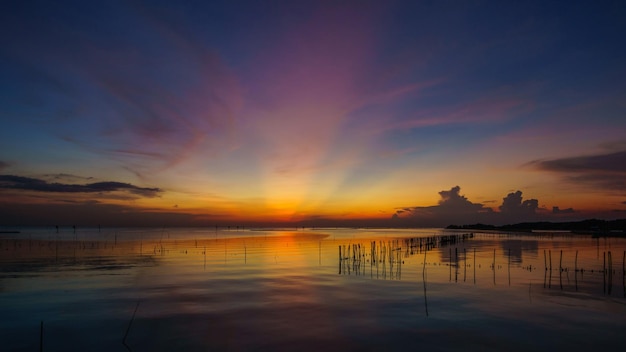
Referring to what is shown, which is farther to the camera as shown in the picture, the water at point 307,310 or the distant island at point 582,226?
the distant island at point 582,226

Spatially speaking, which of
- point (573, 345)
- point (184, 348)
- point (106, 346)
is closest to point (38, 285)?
point (106, 346)

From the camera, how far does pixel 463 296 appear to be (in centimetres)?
1888

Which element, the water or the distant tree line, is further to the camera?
the distant tree line

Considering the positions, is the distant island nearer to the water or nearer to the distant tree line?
the distant tree line

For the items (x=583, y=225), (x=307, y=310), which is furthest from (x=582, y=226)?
(x=307, y=310)

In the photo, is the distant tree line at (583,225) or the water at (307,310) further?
the distant tree line at (583,225)

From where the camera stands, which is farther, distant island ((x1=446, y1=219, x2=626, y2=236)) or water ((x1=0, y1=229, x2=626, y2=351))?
distant island ((x1=446, y1=219, x2=626, y2=236))

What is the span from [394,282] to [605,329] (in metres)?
10.9

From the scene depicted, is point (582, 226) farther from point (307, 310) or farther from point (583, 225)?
point (307, 310)

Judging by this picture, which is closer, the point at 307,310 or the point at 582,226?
the point at 307,310

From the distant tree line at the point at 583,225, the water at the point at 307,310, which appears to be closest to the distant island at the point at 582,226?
the distant tree line at the point at 583,225

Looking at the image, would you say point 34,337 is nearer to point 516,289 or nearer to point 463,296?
point 463,296

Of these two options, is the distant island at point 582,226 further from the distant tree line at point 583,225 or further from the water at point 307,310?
the water at point 307,310

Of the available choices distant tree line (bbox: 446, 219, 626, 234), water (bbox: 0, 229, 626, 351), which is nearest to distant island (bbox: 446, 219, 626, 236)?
distant tree line (bbox: 446, 219, 626, 234)
